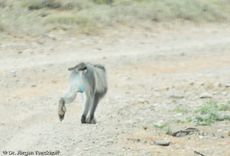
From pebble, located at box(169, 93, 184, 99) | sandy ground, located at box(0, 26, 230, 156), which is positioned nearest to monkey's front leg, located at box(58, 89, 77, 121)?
sandy ground, located at box(0, 26, 230, 156)

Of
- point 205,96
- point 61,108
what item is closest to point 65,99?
point 61,108

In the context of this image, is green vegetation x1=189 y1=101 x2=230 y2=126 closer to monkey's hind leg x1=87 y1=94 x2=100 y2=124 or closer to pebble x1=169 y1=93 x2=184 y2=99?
pebble x1=169 y1=93 x2=184 y2=99

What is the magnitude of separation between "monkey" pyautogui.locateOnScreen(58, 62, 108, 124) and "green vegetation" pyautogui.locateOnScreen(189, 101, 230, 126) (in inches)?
43.4

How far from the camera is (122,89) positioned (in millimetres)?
11961

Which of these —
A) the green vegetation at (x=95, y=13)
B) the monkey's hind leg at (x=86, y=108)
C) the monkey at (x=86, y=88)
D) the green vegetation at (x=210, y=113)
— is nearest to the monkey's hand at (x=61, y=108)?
the monkey at (x=86, y=88)

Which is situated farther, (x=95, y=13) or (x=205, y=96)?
(x=95, y=13)

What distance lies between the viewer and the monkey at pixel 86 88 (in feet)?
28.6

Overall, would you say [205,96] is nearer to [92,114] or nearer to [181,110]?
[181,110]

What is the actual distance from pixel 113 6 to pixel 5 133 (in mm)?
12661

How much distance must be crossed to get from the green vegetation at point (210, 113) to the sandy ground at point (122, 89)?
0.17m

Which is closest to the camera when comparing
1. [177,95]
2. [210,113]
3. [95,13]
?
[210,113]

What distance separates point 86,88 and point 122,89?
10.5ft

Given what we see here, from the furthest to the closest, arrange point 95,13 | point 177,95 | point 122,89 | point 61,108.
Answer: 1. point 95,13
2. point 122,89
3. point 177,95
4. point 61,108

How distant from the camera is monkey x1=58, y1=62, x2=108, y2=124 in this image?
28.6 feet
